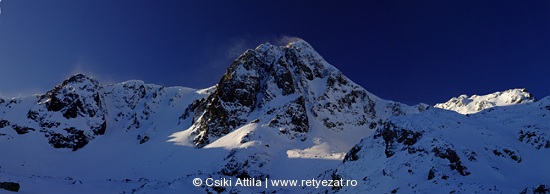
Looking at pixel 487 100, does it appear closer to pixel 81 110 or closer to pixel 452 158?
pixel 452 158

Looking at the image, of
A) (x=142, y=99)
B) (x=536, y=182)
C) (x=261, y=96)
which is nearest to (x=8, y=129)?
(x=142, y=99)

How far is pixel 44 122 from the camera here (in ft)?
289

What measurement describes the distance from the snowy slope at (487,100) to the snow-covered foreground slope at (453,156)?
4525cm

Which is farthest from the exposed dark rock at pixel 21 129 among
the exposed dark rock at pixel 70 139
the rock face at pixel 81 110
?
the exposed dark rock at pixel 70 139

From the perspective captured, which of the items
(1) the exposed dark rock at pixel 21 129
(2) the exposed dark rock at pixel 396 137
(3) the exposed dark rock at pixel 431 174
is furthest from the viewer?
(1) the exposed dark rock at pixel 21 129

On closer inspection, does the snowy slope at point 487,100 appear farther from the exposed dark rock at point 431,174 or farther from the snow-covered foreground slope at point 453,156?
the exposed dark rock at point 431,174

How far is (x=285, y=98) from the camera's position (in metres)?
82.8

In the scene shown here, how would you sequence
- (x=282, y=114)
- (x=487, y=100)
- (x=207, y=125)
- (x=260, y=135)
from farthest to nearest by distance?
(x=487, y=100)
(x=207, y=125)
(x=282, y=114)
(x=260, y=135)

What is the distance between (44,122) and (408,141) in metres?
86.8

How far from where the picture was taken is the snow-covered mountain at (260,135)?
1248 inches

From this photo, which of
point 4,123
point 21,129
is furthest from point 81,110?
point 4,123

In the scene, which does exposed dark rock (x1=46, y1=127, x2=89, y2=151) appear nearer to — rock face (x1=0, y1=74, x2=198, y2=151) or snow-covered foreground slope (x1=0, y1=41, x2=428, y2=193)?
rock face (x1=0, y1=74, x2=198, y2=151)

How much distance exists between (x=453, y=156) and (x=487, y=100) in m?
76.4

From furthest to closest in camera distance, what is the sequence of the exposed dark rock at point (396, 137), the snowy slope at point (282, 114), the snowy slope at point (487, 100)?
the snowy slope at point (487, 100) < the snowy slope at point (282, 114) < the exposed dark rock at point (396, 137)
